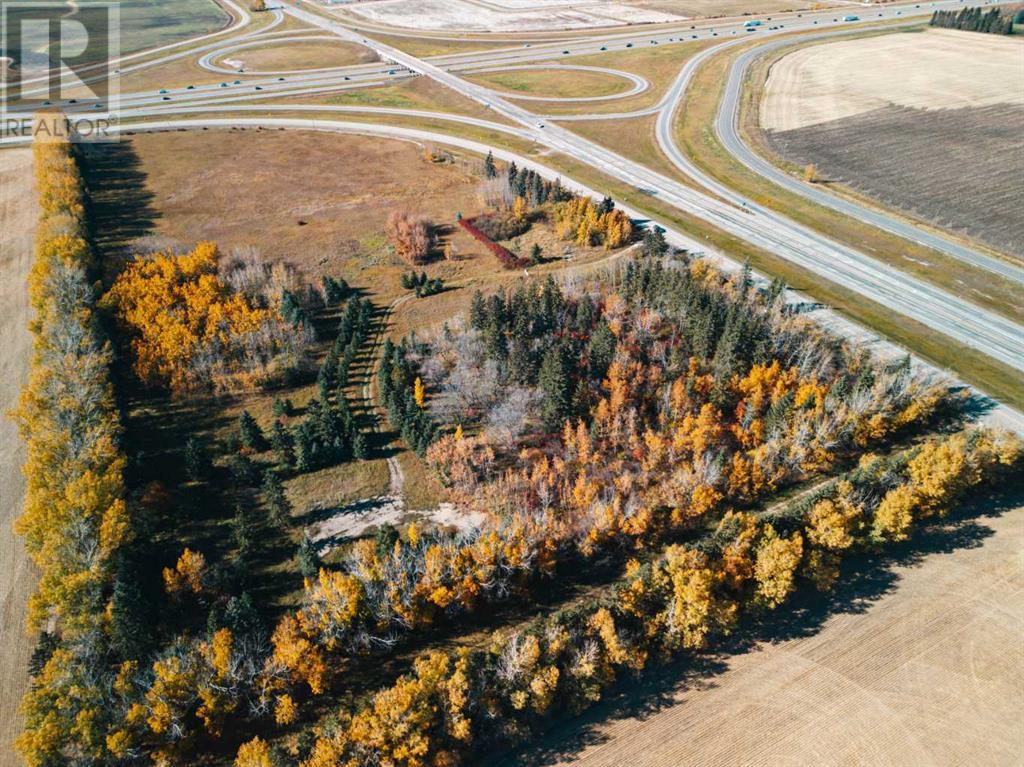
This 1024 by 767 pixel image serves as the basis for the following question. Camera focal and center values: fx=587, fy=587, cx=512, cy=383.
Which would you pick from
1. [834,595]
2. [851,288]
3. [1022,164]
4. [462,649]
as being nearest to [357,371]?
[462,649]

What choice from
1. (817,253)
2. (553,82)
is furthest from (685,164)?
(553,82)

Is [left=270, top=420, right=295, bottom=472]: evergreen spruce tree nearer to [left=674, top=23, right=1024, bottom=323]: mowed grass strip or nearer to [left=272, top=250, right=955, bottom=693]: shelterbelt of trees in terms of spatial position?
[left=272, top=250, right=955, bottom=693]: shelterbelt of trees

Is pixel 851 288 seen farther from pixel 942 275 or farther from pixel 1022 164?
pixel 1022 164

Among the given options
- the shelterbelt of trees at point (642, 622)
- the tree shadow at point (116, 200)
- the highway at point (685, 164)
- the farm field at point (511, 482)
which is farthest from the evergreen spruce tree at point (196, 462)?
the highway at point (685, 164)

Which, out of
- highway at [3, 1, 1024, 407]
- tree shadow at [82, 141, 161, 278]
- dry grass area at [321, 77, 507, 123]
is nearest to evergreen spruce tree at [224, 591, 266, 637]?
tree shadow at [82, 141, 161, 278]

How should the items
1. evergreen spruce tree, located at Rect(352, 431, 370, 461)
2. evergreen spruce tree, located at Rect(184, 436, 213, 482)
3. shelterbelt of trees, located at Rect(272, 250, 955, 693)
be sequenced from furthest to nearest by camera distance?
evergreen spruce tree, located at Rect(352, 431, 370, 461)
evergreen spruce tree, located at Rect(184, 436, 213, 482)
shelterbelt of trees, located at Rect(272, 250, 955, 693)
